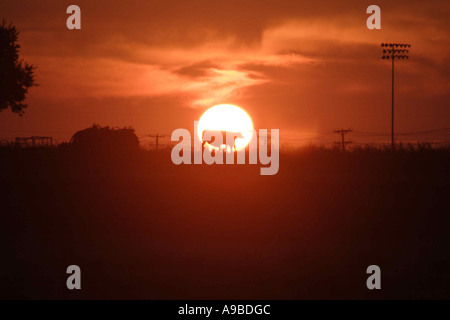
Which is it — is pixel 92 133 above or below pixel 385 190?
above

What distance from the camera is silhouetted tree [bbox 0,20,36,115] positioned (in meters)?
35.2

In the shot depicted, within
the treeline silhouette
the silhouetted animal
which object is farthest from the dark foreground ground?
the silhouetted animal

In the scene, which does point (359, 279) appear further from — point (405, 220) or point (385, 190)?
point (385, 190)

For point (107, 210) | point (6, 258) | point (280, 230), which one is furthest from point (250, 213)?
point (6, 258)

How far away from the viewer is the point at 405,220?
19078 millimetres

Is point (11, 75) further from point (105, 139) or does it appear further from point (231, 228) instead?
point (231, 228)

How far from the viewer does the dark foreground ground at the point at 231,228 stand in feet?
36.2

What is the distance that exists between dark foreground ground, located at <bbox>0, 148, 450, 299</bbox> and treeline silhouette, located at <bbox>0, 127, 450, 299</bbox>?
1.8 inches

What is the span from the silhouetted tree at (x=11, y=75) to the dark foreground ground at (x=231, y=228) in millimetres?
3928

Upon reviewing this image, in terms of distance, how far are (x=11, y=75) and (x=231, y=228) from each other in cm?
2281

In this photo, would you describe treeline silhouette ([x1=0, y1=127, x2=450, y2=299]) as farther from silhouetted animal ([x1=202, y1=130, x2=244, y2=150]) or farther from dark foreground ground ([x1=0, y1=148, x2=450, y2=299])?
silhouetted animal ([x1=202, y1=130, x2=244, y2=150])

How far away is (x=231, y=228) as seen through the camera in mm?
17969

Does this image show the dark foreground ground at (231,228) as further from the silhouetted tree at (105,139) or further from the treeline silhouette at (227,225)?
the silhouetted tree at (105,139)
